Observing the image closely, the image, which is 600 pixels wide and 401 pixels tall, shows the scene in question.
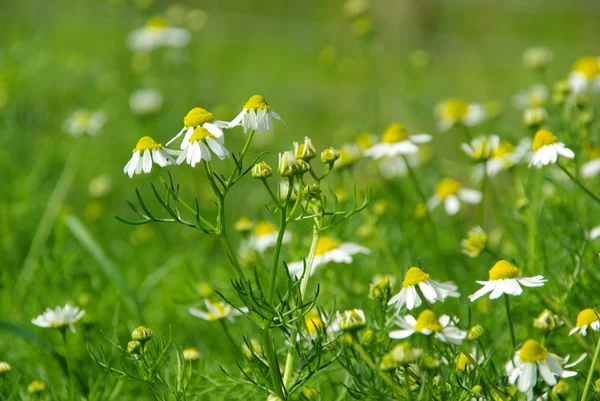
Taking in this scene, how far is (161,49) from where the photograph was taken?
353 cm

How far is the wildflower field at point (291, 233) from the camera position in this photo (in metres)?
1.19

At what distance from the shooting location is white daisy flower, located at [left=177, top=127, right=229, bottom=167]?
112 centimetres

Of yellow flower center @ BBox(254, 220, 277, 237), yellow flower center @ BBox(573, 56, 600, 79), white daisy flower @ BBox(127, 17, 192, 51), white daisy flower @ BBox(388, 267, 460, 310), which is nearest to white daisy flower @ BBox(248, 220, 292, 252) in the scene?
yellow flower center @ BBox(254, 220, 277, 237)

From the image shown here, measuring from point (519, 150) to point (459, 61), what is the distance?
3.49m

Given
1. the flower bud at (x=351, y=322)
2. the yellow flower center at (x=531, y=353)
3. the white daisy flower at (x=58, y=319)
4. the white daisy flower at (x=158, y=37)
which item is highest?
the flower bud at (x=351, y=322)

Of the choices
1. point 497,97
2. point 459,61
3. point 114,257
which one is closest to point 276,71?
point 459,61

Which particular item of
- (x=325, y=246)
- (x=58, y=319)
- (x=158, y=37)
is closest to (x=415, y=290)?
(x=325, y=246)

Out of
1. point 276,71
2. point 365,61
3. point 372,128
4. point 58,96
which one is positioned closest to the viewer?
point 365,61

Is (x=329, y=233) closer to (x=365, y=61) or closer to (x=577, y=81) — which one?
(x=577, y=81)

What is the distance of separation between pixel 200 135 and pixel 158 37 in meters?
2.14

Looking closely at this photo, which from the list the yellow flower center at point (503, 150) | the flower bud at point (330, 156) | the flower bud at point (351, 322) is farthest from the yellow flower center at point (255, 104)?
the yellow flower center at point (503, 150)

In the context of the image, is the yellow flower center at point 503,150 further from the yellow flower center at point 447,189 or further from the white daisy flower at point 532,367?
the white daisy flower at point 532,367

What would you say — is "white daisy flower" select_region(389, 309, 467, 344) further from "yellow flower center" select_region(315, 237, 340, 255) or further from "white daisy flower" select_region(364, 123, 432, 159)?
"white daisy flower" select_region(364, 123, 432, 159)

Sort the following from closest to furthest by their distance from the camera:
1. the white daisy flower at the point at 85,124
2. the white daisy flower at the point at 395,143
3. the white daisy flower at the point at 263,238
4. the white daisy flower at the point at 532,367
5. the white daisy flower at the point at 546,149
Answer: the white daisy flower at the point at 532,367 → the white daisy flower at the point at 546,149 → the white daisy flower at the point at 395,143 → the white daisy flower at the point at 263,238 → the white daisy flower at the point at 85,124
